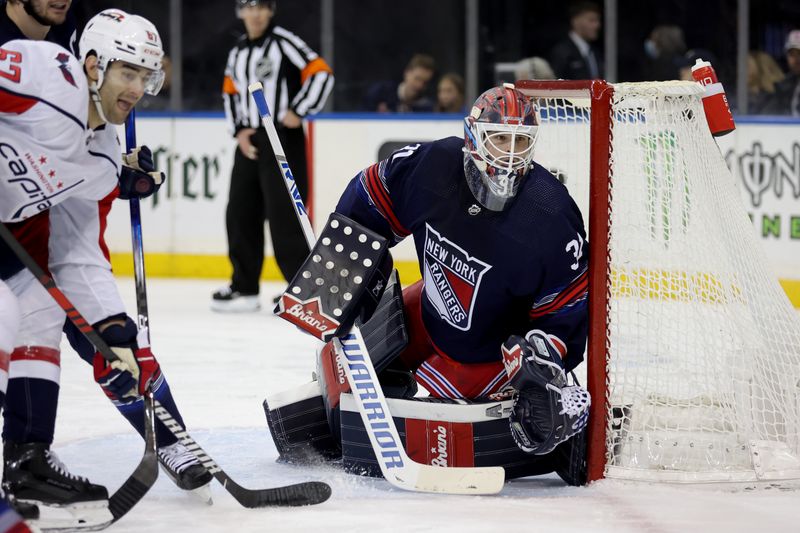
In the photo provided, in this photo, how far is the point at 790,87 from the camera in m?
6.15

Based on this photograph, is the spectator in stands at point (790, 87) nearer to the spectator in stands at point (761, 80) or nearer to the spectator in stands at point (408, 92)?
the spectator in stands at point (761, 80)

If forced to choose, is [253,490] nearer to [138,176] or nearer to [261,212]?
[138,176]

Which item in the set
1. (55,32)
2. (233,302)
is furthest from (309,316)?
(233,302)

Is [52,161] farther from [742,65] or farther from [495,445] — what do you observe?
[742,65]

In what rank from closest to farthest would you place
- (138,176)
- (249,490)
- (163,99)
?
(249,490)
(138,176)
(163,99)

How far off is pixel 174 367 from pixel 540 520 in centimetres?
207

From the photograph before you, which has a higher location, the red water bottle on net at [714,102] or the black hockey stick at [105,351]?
the red water bottle on net at [714,102]

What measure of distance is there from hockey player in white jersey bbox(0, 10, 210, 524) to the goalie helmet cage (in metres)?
0.89

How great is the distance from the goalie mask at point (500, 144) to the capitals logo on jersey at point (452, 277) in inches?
5.1

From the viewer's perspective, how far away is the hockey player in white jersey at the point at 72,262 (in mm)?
2525

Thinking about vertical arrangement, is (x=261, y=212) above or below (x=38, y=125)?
below

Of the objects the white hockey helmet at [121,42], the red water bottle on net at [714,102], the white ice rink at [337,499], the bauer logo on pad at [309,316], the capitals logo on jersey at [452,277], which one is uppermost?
the white hockey helmet at [121,42]

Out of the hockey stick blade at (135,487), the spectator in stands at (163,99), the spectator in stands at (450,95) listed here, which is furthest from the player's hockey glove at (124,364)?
the spectator in stands at (163,99)

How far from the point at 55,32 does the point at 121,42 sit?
31.0 inches
